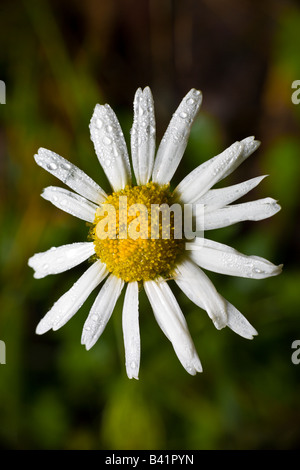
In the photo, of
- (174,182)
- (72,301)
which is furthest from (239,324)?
(174,182)

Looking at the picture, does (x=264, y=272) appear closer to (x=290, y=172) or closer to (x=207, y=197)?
(x=207, y=197)

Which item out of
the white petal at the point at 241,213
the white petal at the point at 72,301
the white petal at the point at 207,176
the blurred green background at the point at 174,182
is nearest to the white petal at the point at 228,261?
the white petal at the point at 241,213

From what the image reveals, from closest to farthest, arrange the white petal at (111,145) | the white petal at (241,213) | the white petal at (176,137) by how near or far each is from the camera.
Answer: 1. the white petal at (241,213)
2. the white petal at (176,137)
3. the white petal at (111,145)

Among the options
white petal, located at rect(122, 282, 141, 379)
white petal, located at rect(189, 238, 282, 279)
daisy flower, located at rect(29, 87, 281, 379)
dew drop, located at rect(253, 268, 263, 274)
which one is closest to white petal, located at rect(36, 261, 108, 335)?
daisy flower, located at rect(29, 87, 281, 379)

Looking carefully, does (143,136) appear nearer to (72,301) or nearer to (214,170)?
(214,170)

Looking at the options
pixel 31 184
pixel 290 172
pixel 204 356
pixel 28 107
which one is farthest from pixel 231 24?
pixel 204 356

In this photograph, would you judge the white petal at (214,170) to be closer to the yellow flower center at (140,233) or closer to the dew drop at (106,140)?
the yellow flower center at (140,233)
